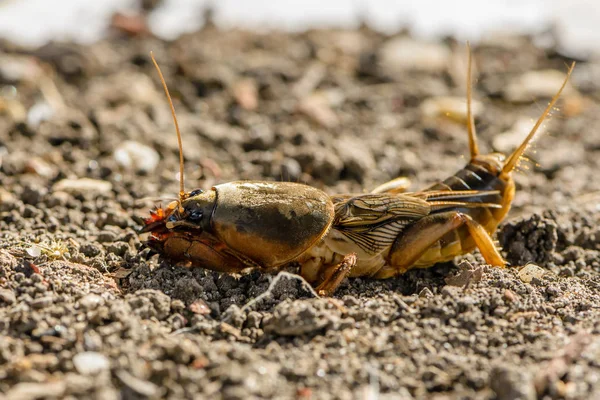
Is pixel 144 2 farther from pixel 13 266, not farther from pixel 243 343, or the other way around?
pixel 243 343

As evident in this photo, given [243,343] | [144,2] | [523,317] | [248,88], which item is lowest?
[243,343]

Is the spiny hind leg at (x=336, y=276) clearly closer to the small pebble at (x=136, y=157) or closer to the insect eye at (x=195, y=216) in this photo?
the insect eye at (x=195, y=216)

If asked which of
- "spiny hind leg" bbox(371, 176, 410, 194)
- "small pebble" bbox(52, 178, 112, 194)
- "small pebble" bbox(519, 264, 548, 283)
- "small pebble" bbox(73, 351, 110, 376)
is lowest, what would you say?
"small pebble" bbox(73, 351, 110, 376)

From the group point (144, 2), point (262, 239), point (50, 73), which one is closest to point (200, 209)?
point (262, 239)

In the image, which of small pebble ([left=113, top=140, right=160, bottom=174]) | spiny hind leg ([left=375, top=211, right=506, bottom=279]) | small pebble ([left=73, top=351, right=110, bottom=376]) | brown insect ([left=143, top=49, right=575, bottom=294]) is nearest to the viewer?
small pebble ([left=73, top=351, right=110, bottom=376])

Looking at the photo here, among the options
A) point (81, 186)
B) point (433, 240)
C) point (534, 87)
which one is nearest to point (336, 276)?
point (433, 240)

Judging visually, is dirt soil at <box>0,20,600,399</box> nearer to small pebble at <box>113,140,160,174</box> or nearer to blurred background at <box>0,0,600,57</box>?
small pebble at <box>113,140,160,174</box>

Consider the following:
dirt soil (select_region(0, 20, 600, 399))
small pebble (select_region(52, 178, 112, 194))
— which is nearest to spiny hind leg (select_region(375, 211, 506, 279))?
dirt soil (select_region(0, 20, 600, 399))

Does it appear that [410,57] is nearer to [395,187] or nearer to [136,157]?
[395,187]
